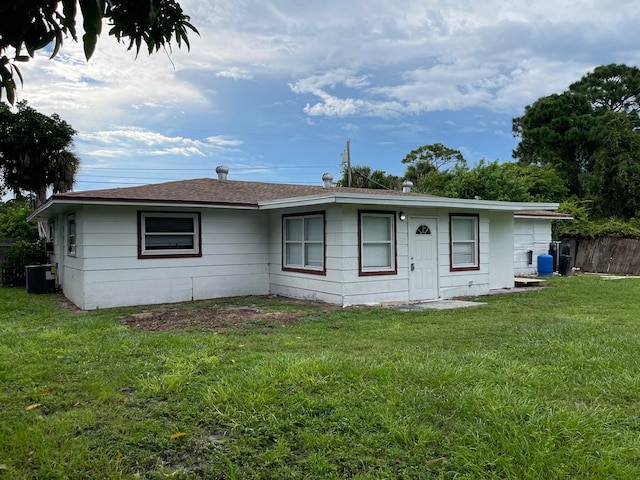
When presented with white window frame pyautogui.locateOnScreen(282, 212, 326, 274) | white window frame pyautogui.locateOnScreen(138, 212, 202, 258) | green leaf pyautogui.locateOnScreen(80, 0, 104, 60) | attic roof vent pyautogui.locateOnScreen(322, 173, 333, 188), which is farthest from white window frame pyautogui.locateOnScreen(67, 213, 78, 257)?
green leaf pyautogui.locateOnScreen(80, 0, 104, 60)

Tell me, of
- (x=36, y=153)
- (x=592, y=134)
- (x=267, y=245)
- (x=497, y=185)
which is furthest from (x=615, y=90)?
(x=36, y=153)

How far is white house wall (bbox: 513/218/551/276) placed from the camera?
Answer: 16.5 m

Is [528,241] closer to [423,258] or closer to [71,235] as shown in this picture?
[423,258]

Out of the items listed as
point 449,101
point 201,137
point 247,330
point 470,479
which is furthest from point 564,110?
point 470,479

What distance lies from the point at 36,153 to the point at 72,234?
12631 millimetres

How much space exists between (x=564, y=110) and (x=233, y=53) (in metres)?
24.9

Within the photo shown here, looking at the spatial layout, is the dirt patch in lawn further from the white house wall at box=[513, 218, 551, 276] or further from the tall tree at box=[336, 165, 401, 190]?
the tall tree at box=[336, 165, 401, 190]

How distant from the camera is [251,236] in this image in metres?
11.4

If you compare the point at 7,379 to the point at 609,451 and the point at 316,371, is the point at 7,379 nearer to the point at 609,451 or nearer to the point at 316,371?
the point at 316,371

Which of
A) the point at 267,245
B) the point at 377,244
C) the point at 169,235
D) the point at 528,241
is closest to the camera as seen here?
the point at 377,244

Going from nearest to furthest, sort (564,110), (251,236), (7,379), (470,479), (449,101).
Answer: (470,479), (7,379), (251,236), (449,101), (564,110)

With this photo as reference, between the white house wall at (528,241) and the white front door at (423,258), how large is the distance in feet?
23.7

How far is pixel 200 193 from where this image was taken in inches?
438

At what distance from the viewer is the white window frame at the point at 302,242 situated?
9.98m
